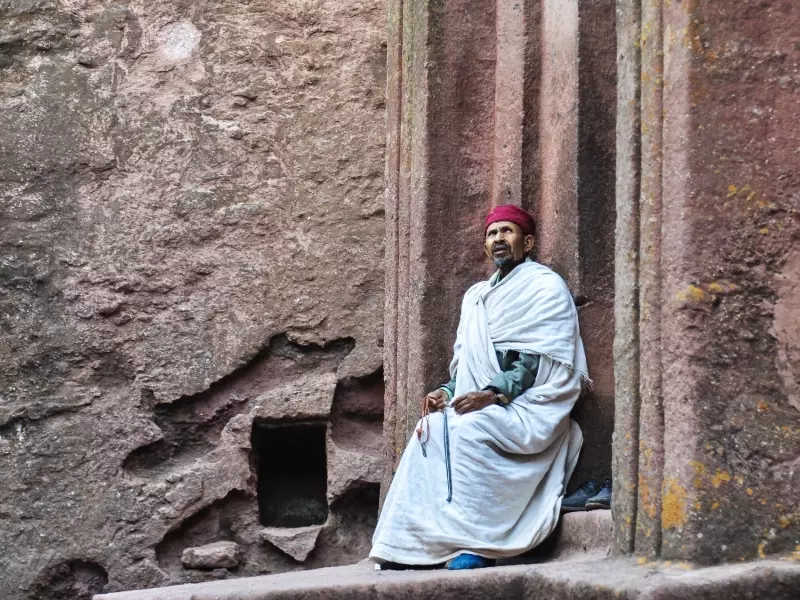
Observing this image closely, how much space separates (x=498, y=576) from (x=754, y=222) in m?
1.25

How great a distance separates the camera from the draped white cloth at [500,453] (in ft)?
16.0

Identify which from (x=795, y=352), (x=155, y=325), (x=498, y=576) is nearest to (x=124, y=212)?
(x=155, y=325)

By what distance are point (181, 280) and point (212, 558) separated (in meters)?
1.35

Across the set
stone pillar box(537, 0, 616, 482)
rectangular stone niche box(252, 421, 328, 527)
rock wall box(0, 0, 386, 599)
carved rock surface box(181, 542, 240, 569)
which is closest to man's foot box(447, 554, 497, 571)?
stone pillar box(537, 0, 616, 482)

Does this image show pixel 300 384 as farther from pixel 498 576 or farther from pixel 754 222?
pixel 754 222

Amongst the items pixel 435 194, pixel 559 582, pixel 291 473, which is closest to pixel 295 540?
pixel 291 473

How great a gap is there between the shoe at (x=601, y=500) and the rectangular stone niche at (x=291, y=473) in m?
1.89

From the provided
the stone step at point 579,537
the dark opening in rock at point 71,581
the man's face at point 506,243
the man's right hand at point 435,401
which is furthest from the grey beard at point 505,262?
the dark opening in rock at point 71,581

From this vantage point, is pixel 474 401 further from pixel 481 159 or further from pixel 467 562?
pixel 481 159

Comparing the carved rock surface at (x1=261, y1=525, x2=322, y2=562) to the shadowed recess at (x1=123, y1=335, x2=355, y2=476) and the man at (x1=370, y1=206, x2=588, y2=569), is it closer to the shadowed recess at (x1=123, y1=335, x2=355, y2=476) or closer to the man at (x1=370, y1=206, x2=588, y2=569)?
the shadowed recess at (x1=123, y1=335, x2=355, y2=476)

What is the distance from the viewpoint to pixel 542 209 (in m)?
5.77

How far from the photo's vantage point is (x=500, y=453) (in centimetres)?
504

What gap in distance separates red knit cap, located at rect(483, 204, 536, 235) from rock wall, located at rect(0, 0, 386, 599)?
49.7 inches

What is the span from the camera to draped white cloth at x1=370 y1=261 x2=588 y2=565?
489 cm
